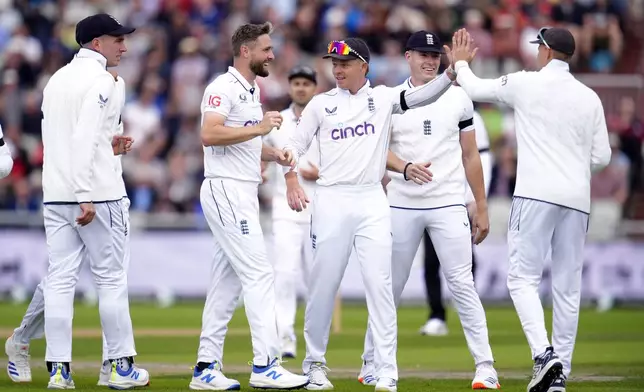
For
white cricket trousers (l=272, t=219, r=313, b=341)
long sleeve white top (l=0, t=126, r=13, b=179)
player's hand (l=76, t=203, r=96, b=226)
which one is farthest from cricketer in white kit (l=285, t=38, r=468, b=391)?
white cricket trousers (l=272, t=219, r=313, b=341)

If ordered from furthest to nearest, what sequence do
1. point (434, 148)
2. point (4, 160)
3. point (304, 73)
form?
point (304, 73)
point (434, 148)
point (4, 160)

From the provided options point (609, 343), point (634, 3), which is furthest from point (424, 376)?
point (634, 3)

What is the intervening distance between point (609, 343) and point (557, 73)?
5825 millimetres

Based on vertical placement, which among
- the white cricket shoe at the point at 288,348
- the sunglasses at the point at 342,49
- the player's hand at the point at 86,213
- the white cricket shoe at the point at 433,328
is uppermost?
the sunglasses at the point at 342,49

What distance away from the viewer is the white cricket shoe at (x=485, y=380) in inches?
452

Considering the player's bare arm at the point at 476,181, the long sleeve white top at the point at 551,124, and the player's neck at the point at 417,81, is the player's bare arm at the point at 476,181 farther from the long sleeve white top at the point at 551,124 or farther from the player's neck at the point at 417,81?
the long sleeve white top at the point at 551,124

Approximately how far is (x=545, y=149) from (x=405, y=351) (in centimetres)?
465

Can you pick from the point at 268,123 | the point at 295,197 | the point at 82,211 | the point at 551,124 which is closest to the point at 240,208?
the point at 295,197

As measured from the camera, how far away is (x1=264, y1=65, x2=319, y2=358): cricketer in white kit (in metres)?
15.2

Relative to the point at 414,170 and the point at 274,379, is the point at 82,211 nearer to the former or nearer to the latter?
the point at 274,379

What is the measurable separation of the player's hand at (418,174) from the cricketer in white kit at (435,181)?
0.90 feet

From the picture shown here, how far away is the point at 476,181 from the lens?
1230 cm

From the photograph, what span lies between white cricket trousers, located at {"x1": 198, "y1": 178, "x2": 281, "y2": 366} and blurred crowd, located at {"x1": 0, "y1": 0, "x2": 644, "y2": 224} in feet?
42.9

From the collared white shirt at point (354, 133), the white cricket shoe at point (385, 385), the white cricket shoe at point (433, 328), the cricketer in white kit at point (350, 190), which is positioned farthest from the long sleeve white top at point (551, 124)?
the white cricket shoe at point (433, 328)
